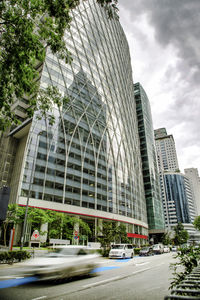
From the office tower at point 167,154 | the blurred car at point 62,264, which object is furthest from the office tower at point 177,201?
the blurred car at point 62,264

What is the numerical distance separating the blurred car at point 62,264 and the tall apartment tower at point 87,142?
65.3 ft

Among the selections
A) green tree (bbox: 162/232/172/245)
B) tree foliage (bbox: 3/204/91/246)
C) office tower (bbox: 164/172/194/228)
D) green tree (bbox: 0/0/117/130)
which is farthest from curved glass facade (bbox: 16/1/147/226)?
office tower (bbox: 164/172/194/228)

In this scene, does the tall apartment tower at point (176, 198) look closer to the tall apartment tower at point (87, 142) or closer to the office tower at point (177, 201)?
the office tower at point (177, 201)

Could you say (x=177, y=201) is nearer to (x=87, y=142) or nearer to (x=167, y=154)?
(x=167, y=154)

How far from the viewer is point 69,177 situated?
39.3 metres

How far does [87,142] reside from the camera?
4666cm

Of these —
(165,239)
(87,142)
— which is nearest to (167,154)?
(165,239)

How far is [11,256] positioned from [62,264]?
29.5 feet

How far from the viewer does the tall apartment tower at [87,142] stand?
3541 cm

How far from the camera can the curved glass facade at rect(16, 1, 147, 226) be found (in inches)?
1435

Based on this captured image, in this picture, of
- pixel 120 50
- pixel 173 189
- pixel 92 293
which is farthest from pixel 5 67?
pixel 173 189

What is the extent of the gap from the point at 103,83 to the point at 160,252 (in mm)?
46783

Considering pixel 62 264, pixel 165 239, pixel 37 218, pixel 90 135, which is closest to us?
pixel 62 264

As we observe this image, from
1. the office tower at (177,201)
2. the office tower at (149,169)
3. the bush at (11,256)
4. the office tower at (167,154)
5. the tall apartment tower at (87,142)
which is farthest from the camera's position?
the office tower at (167,154)
